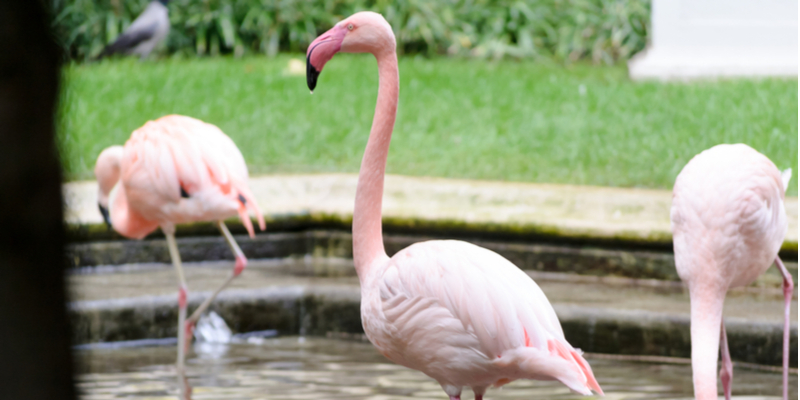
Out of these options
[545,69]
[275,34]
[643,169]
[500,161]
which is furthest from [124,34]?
[643,169]

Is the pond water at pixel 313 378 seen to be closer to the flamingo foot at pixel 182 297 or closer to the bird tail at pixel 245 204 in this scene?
the flamingo foot at pixel 182 297

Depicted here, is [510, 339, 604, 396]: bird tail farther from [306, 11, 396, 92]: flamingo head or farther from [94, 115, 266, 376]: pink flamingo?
[94, 115, 266, 376]: pink flamingo

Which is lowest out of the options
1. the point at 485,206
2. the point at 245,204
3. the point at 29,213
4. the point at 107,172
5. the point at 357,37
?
the point at 485,206

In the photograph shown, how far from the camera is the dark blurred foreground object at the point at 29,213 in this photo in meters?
0.90

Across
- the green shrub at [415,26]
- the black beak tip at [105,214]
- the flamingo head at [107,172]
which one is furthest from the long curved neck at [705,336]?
the green shrub at [415,26]

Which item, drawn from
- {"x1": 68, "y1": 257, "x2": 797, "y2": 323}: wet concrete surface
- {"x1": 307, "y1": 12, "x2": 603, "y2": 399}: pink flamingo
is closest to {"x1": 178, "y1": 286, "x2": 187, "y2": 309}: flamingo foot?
{"x1": 68, "y1": 257, "x2": 797, "y2": 323}: wet concrete surface

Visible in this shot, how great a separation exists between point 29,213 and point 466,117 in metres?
6.69

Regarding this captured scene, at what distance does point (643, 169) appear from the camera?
5867 millimetres

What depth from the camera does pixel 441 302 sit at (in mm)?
2582

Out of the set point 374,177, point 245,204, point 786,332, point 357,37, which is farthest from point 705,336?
point 245,204

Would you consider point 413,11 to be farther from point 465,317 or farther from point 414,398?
point 465,317

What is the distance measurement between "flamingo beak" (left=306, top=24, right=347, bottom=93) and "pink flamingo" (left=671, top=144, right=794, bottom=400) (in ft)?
4.20

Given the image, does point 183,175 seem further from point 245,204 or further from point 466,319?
point 466,319

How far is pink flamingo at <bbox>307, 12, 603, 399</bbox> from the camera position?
2.52 meters
